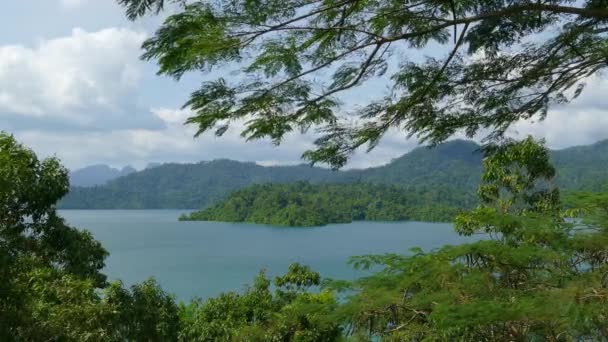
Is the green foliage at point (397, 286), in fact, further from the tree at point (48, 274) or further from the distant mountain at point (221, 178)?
the distant mountain at point (221, 178)

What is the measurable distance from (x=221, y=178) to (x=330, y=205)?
267 ft

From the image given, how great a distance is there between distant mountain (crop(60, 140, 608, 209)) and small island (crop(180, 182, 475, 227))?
16.5 metres

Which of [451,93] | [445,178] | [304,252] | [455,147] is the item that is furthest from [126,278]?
[455,147]

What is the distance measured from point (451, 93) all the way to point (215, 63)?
1.32 meters

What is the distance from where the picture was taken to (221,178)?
466 feet

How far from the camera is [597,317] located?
5.09ft

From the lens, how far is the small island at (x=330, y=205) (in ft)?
196

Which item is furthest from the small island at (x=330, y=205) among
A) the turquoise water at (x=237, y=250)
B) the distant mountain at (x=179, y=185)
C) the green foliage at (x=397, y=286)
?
the green foliage at (x=397, y=286)

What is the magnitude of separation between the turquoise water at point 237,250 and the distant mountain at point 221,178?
127 feet

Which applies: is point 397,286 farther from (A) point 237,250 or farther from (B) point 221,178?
(B) point 221,178

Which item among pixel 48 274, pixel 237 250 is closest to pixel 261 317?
pixel 48 274

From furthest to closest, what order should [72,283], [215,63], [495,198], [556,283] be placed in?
1. [495,198]
2. [72,283]
3. [215,63]
4. [556,283]

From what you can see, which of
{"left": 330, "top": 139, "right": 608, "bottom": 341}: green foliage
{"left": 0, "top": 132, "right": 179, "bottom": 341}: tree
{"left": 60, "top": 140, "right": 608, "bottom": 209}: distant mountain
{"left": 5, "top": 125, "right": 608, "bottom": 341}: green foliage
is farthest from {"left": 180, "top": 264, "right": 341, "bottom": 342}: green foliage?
{"left": 60, "top": 140, "right": 608, "bottom": 209}: distant mountain

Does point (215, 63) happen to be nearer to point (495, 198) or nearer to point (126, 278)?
point (495, 198)
